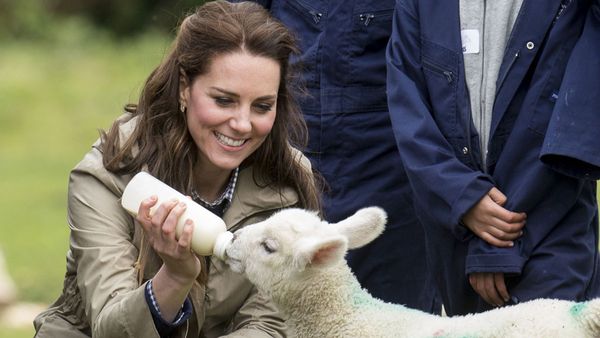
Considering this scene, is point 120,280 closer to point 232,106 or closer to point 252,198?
point 252,198

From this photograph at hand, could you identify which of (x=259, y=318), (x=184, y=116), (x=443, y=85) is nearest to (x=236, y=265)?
(x=259, y=318)

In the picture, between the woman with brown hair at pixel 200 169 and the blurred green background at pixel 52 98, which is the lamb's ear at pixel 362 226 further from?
the blurred green background at pixel 52 98

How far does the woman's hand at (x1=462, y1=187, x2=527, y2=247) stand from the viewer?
14.5 feet

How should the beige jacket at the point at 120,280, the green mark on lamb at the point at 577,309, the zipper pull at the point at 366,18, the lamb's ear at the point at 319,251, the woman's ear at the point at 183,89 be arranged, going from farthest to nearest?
the zipper pull at the point at 366,18 < the woman's ear at the point at 183,89 < the beige jacket at the point at 120,280 < the lamb's ear at the point at 319,251 < the green mark on lamb at the point at 577,309

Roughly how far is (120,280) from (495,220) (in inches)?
51.8

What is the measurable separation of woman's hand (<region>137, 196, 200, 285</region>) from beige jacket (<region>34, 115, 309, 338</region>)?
0.16m

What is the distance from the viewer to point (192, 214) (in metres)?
4.02

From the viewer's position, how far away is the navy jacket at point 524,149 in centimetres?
430

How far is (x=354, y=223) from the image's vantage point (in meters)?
4.24

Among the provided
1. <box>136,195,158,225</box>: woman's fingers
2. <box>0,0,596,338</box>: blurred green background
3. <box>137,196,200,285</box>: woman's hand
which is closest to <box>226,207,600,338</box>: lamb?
<box>137,196,200,285</box>: woman's hand

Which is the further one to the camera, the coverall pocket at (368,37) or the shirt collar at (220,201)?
the coverall pocket at (368,37)

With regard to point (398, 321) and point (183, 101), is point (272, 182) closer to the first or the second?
point (183, 101)

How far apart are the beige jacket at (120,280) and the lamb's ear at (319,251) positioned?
535 mm

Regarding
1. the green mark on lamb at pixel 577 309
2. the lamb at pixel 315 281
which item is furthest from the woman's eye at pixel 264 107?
the green mark on lamb at pixel 577 309
